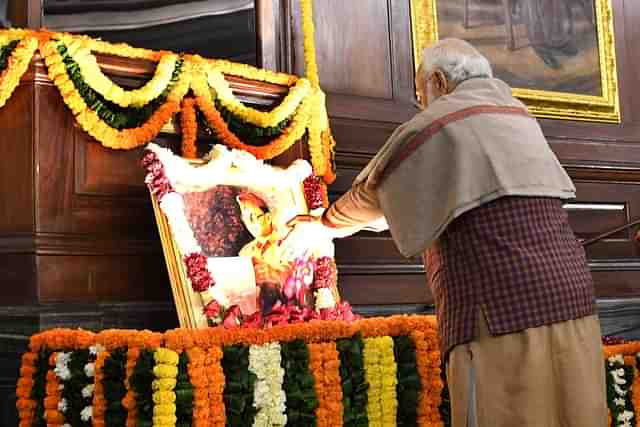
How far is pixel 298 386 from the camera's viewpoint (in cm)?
260

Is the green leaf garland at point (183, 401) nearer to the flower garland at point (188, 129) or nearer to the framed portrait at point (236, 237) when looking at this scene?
the framed portrait at point (236, 237)

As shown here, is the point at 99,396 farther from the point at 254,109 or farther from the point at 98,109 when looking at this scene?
the point at 254,109

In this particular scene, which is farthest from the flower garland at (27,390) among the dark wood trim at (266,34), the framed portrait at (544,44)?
the framed portrait at (544,44)

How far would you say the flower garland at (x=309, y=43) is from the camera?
394cm

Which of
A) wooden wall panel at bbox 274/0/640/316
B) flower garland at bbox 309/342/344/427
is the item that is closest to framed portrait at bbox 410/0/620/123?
wooden wall panel at bbox 274/0/640/316

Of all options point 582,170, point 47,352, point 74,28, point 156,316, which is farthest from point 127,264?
point 582,170

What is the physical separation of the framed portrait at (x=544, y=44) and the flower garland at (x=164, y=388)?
7.98 feet

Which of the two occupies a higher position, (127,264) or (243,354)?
(127,264)

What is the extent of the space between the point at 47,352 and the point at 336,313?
1.02 meters

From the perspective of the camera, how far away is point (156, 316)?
10.7ft

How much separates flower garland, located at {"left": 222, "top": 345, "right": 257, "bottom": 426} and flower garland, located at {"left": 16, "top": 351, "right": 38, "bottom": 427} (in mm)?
655

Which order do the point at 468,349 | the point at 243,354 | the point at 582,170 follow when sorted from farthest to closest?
the point at 582,170 < the point at 243,354 < the point at 468,349

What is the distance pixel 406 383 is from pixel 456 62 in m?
0.97

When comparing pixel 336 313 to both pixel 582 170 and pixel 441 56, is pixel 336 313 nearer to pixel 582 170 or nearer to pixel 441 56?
pixel 441 56
